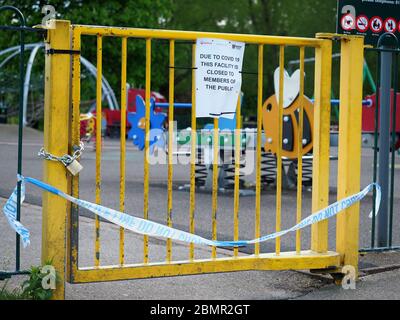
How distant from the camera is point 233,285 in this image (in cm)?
600

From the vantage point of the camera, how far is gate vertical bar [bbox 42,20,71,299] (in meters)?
4.99

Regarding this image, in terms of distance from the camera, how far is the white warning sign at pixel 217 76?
548 centimetres

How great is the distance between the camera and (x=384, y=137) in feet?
24.3

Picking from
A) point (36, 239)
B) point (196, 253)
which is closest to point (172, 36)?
point (196, 253)

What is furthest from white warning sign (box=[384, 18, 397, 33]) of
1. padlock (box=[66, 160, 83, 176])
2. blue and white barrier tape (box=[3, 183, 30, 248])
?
blue and white barrier tape (box=[3, 183, 30, 248])

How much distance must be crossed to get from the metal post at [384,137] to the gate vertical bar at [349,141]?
48.4 inches

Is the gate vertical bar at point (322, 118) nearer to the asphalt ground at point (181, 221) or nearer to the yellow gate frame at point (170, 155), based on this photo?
the yellow gate frame at point (170, 155)

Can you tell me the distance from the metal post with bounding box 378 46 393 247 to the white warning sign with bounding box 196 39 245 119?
218cm

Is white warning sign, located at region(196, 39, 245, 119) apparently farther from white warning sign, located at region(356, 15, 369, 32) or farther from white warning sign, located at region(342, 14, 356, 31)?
white warning sign, located at region(356, 15, 369, 32)

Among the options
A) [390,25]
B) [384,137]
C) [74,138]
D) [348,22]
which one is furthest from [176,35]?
[390,25]

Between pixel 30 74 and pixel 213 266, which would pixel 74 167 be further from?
pixel 30 74

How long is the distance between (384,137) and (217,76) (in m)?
2.50
